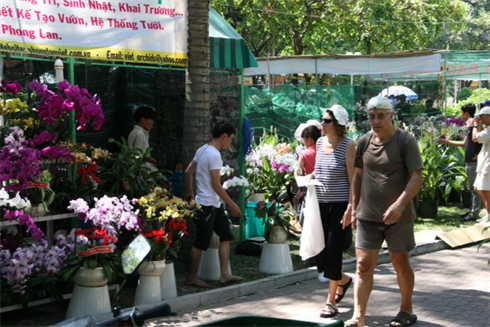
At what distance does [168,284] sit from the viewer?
7504 millimetres

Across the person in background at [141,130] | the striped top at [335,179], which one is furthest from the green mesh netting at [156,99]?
the striped top at [335,179]

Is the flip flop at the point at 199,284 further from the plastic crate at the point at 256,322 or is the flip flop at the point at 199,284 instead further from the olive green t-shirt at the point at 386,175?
the plastic crate at the point at 256,322

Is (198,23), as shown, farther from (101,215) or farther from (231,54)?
(101,215)

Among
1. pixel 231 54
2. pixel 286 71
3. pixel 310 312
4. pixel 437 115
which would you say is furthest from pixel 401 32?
pixel 310 312

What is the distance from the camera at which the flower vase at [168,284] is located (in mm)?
7465

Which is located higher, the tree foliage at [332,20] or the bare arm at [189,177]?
the tree foliage at [332,20]

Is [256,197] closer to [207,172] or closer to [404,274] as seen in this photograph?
[207,172]

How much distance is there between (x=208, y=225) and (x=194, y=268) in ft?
1.75

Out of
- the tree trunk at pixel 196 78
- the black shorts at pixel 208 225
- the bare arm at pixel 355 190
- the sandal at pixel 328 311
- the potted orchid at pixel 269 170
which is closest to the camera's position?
the bare arm at pixel 355 190

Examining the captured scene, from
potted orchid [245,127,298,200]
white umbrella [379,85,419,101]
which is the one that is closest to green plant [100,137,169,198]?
potted orchid [245,127,298,200]

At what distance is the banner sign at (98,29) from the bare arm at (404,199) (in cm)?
370

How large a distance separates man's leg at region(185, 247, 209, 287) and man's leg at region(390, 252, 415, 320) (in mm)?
2349

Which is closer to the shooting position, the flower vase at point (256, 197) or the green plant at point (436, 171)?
the flower vase at point (256, 197)

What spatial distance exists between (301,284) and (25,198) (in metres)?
3.58
